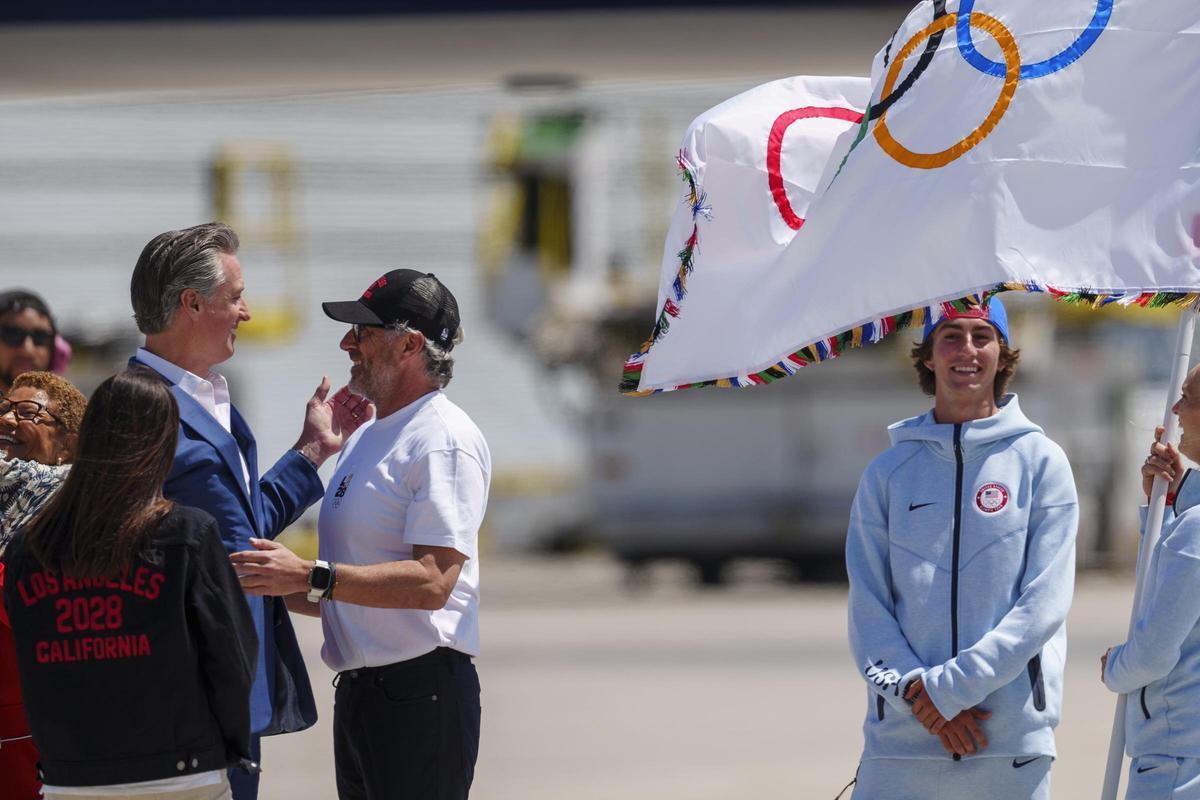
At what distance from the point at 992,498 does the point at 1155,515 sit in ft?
1.21

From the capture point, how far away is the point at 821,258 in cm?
391

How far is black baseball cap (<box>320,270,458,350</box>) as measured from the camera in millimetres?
4023

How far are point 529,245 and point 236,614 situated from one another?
24.2m

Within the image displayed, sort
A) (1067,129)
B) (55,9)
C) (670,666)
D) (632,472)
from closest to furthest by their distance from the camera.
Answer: (1067,129) < (55,9) < (670,666) < (632,472)

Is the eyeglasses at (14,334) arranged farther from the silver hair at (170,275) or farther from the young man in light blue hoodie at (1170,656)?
the young man in light blue hoodie at (1170,656)

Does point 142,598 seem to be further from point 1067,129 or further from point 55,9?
point 55,9

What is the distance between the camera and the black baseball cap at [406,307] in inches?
158

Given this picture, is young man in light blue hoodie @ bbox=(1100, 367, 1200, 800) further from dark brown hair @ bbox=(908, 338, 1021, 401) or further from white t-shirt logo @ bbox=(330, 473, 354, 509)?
white t-shirt logo @ bbox=(330, 473, 354, 509)

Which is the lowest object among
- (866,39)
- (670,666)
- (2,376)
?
(670,666)

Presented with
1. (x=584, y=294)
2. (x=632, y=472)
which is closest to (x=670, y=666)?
(x=632, y=472)

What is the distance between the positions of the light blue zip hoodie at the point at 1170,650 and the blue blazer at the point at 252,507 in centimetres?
189

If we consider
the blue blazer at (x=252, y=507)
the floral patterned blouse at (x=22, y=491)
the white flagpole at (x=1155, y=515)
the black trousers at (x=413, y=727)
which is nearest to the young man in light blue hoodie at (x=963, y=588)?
the white flagpole at (x=1155, y=515)

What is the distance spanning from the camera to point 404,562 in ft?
12.5

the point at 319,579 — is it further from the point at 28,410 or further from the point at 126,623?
→ the point at 28,410
